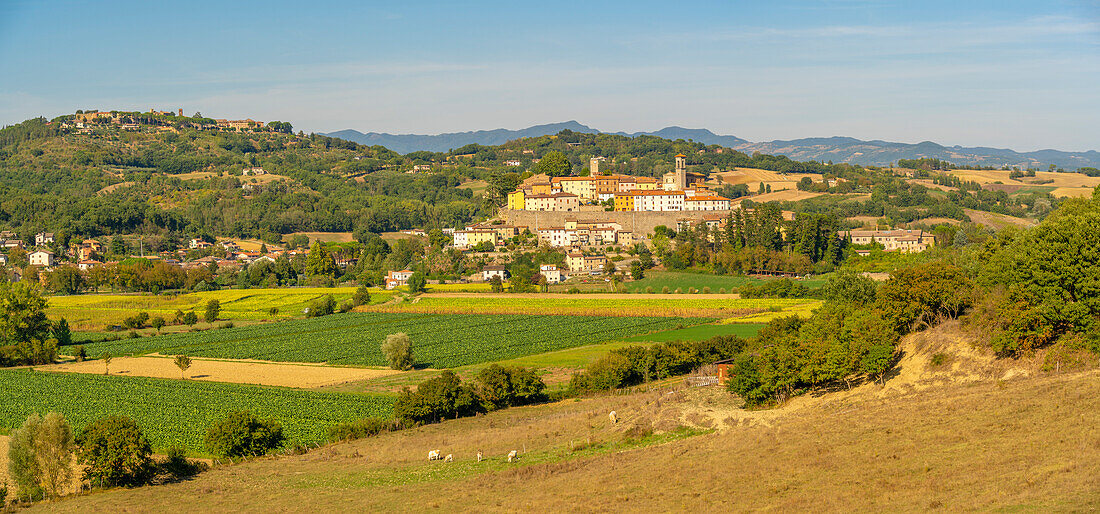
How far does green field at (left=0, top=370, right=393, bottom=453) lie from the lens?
115 feet

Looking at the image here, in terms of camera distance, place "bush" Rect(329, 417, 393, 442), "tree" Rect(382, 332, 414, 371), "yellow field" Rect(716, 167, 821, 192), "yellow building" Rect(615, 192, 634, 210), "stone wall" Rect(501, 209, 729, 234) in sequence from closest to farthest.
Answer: "bush" Rect(329, 417, 393, 442) < "tree" Rect(382, 332, 414, 371) < "stone wall" Rect(501, 209, 729, 234) < "yellow building" Rect(615, 192, 634, 210) < "yellow field" Rect(716, 167, 821, 192)

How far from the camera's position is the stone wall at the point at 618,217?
316 ft

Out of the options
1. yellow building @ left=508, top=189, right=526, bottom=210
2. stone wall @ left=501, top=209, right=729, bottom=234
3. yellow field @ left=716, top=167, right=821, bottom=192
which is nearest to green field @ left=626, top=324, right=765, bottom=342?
stone wall @ left=501, top=209, right=729, bottom=234

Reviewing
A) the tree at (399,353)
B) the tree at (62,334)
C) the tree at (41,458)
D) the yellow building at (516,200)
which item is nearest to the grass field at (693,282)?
the yellow building at (516,200)

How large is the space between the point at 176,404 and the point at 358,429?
1152 centimetres

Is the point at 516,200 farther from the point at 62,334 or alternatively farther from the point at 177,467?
the point at 177,467

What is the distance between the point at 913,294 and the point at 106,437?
29.2m

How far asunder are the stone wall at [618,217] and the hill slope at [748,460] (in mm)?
62057

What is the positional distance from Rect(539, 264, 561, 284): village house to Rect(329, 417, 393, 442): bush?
5058 cm

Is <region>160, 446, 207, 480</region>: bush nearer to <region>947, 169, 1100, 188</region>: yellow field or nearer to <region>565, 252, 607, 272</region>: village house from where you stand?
<region>565, 252, 607, 272</region>: village house

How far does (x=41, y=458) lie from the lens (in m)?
27.8

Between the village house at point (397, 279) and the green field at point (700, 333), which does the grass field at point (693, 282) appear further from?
the village house at point (397, 279)

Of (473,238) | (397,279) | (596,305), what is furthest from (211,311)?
(473,238)

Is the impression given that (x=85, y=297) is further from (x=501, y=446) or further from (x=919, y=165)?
(x=919, y=165)
